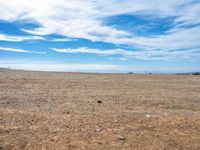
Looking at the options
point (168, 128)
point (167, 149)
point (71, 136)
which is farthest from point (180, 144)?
point (71, 136)

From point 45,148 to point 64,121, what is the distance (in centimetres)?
244

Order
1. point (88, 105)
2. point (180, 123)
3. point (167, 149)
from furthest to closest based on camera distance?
1. point (88, 105)
2. point (180, 123)
3. point (167, 149)

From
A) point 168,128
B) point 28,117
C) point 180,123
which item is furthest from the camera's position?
point 28,117

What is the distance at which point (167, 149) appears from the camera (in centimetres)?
713

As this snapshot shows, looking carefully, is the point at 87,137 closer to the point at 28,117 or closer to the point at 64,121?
the point at 64,121

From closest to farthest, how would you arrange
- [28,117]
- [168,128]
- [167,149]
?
[167,149] → [168,128] → [28,117]

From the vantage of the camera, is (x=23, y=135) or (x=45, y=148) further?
(x=23, y=135)

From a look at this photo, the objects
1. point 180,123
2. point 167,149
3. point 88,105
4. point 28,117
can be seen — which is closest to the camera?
point 167,149

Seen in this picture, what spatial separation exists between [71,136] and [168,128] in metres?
2.56

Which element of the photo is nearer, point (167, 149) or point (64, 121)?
point (167, 149)

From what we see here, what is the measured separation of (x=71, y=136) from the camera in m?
7.93

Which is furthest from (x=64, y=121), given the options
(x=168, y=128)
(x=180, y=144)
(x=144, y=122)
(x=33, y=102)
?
(x=33, y=102)

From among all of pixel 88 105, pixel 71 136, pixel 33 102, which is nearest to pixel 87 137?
pixel 71 136

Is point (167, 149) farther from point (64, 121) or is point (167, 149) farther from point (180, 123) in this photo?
point (64, 121)
